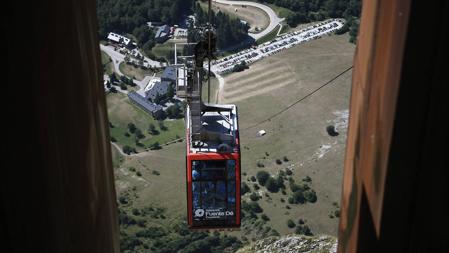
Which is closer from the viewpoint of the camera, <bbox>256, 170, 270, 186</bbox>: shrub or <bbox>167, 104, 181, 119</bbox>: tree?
<bbox>256, 170, 270, 186</bbox>: shrub

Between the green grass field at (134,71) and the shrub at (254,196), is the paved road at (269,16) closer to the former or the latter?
the green grass field at (134,71)

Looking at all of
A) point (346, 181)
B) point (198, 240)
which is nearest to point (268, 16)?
point (198, 240)

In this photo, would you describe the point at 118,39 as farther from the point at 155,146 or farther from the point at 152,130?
the point at 155,146

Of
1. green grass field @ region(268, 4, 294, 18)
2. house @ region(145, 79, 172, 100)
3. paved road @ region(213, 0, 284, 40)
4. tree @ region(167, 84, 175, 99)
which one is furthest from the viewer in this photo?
green grass field @ region(268, 4, 294, 18)

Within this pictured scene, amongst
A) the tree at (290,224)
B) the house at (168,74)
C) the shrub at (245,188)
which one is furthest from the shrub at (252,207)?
the house at (168,74)

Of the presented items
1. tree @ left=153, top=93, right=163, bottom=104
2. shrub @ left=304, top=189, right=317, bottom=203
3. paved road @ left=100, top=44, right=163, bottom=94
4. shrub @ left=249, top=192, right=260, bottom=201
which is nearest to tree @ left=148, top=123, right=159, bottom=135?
tree @ left=153, top=93, right=163, bottom=104

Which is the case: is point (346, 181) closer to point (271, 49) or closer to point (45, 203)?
point (45, 203)

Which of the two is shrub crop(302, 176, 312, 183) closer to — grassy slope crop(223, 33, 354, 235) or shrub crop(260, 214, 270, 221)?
grassy slope crop(223, 33, 354, 235)
